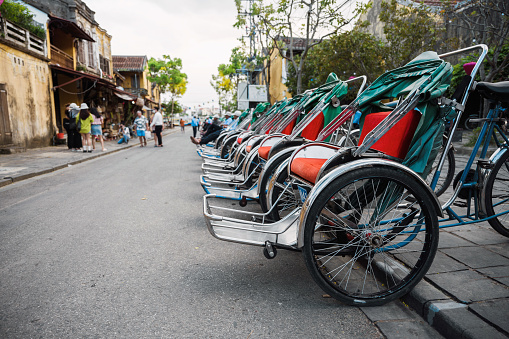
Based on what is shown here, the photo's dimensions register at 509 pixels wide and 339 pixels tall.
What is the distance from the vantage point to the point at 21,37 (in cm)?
1305

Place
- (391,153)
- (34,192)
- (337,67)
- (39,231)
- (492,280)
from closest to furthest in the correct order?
(492,280), (391,153), (39,231), (34,192), (337,67)

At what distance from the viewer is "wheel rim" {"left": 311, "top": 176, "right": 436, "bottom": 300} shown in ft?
6.75

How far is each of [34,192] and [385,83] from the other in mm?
5745

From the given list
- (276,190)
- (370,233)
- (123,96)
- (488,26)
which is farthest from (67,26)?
(370,233)

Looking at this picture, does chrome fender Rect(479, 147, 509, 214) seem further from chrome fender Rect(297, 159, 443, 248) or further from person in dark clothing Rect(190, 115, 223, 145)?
person in dark clothing Rect(190, 115, 223, 145)

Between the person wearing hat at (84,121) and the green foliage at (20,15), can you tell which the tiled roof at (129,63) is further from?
the person wearing hat at (84,121)

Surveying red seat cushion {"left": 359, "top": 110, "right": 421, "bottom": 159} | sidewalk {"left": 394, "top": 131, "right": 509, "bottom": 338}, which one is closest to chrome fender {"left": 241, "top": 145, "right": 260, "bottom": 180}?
red seat cushion {"left": 359, "top": 110, "right": 421, "bottom": 159}

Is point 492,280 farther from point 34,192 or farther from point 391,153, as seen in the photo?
point 34,192

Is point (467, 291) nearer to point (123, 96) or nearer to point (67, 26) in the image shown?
point (67, 26)

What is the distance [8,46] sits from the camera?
11945mm

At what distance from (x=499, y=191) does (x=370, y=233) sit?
1.57 meters

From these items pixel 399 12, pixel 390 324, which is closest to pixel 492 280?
pixel 390 324

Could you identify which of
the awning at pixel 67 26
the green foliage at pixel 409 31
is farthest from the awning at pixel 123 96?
the green foliage at pixel 409 31

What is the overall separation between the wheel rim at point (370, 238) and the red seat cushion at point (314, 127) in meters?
1.40
